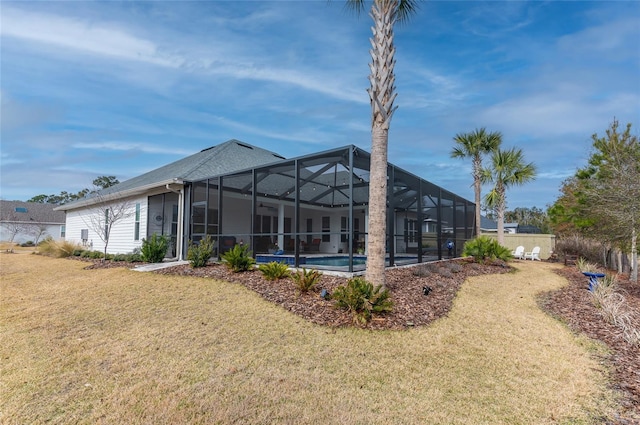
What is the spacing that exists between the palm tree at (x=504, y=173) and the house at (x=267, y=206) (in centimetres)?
151

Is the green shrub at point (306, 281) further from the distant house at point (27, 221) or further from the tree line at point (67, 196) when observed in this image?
the tree line at point (67, 196)

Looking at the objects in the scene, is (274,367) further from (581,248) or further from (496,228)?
(496,228)

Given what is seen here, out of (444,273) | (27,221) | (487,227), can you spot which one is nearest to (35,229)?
(27,221)

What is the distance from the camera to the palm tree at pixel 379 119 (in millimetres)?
6066

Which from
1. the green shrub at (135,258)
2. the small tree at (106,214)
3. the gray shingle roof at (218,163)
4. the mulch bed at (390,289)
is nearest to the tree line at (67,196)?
A: the small tree at (106,214)

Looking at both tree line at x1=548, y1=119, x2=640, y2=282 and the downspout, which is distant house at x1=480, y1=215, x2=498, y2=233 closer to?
tree line at x1=548, y1=119, x2=640, y2=282

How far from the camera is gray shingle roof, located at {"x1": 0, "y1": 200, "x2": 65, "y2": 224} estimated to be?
32.6 m

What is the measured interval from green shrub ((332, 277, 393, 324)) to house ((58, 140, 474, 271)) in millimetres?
1998

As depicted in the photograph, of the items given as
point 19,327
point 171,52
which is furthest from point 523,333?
point 171,52

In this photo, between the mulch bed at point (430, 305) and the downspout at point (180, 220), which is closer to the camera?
the mulch bed at point (430, 305)

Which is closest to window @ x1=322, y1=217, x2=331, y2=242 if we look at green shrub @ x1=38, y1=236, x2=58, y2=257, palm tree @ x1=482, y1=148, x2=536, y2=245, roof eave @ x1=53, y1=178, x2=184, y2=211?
palm tree @ x1=482, y1=148, x2=536, y2=245

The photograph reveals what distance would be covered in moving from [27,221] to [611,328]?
44.6 m

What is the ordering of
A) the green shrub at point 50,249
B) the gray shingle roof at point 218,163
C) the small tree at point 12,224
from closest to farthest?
the gray shingle roof at point 218,163, the green shrub at point 50,249, the small tree at point 12,224

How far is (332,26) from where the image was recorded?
9.27 m
